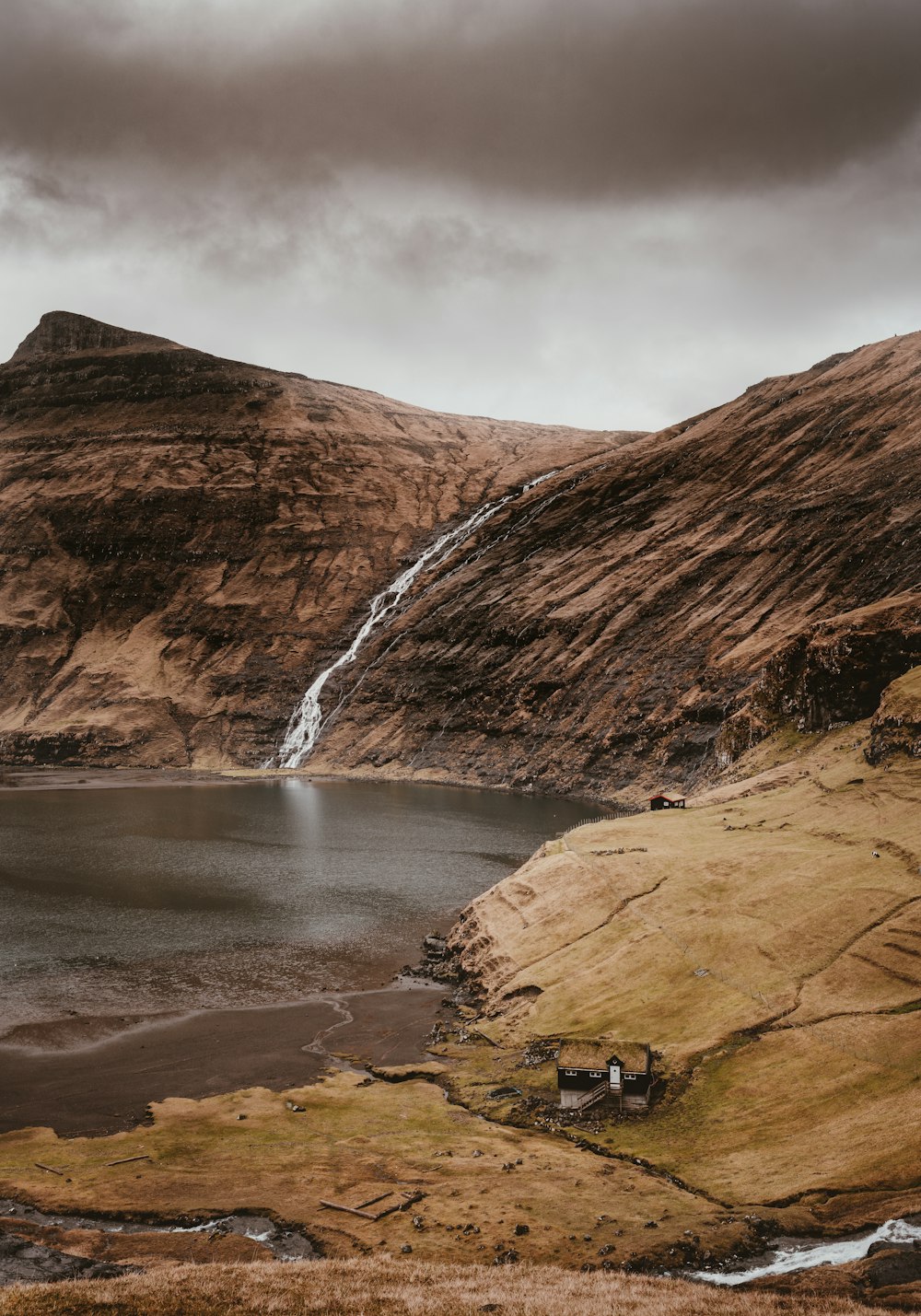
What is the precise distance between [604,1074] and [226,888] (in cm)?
4597

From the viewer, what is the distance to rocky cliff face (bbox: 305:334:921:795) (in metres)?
124

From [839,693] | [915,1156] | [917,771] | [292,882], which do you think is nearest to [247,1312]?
[915,1156]

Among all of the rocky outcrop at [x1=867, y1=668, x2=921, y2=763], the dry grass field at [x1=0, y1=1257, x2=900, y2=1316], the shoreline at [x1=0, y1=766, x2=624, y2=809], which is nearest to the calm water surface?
the shoreline at [x1=0, y1=766, x2=624, y2=809]

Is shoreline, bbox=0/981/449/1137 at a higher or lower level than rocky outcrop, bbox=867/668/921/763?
lower

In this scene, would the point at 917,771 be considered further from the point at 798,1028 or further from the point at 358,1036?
the point at 358,1036

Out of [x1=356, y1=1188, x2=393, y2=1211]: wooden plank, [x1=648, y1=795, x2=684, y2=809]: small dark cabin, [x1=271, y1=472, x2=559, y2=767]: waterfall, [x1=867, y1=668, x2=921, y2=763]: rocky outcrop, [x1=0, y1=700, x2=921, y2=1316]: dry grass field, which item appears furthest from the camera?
[x1=271, y1=472, x2=559, y2=767]: waterfall

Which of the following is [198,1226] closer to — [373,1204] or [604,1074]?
[373,1204]

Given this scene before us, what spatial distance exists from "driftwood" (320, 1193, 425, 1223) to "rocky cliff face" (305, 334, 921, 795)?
2521 inches

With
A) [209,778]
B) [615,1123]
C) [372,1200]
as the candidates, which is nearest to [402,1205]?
[372,1200]

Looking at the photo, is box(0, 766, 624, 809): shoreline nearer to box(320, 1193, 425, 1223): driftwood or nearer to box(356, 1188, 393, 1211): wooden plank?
box(356, 1188, 393, 1211): wooden plank

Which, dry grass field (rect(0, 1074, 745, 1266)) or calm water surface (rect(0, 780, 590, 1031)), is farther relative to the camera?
calm water surface (rect(0, 780, 590, 1031))

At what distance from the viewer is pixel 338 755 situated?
163 metres

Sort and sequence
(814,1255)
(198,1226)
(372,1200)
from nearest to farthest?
(814,1255) → (198,1226) → (372,1200)

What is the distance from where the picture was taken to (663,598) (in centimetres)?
14838
